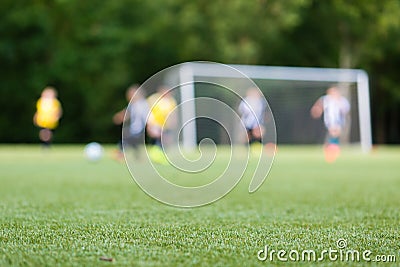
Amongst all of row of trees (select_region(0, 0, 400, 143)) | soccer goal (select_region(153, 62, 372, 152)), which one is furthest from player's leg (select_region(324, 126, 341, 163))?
row of trees (select_region(0, 0, 400, 143))

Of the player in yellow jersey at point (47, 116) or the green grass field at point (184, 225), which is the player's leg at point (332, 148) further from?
the player in yellow jersey at point (47, 116)

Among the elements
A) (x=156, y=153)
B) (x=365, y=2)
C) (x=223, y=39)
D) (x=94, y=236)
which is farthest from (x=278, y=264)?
(x=223, y=39)

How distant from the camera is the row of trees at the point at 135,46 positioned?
96.2 feet

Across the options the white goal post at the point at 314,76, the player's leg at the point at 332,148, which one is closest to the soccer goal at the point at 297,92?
the white goal post at the point at 314,76

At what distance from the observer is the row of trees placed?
29.3m

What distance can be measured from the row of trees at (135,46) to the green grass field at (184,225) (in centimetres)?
2163

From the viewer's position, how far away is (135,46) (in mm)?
32250

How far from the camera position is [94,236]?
3.84 meters

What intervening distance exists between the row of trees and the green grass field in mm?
21630

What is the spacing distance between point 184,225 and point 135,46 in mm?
28375

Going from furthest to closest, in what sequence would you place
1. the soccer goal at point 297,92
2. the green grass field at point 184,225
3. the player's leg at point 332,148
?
1. the soccer goal at point 297,92
2. the player's leg at point 332,148
3. the green grass field at point 184,225

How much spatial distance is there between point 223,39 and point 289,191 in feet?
71.6

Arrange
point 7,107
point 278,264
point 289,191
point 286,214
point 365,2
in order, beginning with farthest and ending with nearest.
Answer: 1. point 7,107
2. point 365,2
3. point 289,191
4. point 286,214
5. point 278,264

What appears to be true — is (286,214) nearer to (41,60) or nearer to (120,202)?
(120,202)
